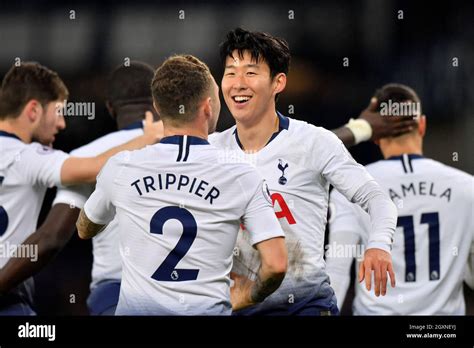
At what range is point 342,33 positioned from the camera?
5.62 meters

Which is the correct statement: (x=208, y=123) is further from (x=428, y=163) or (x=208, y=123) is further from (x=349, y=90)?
(x=428, y=163)

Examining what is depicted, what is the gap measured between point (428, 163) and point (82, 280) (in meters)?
2.02

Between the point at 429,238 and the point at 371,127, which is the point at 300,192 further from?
the point at 429,238

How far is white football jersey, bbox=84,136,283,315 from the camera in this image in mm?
4660

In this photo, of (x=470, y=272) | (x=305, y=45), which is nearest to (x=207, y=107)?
(x=305, y=45)

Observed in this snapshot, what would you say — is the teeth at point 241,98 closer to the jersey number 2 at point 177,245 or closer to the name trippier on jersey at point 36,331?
the jersey number 2 at point 177,245

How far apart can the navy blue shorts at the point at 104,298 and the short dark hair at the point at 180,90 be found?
1324 mm

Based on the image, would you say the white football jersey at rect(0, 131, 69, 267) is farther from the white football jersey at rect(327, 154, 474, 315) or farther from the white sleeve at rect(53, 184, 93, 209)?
the white football jersey at rect(327, 154, 474, 315)

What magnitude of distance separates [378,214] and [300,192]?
0.43 metres

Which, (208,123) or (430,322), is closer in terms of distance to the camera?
(208,123)

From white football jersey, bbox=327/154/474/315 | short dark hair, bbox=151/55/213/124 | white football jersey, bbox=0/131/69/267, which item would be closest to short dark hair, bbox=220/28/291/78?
short dark hair, bbox=151/55/213/124

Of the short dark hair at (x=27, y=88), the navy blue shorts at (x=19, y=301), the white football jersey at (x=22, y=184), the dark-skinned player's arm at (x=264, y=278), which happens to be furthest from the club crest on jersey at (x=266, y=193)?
the navy blue shorts at (x=19, y=301)

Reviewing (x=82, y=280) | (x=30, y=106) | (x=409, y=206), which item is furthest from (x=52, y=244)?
(x=409, y=206)

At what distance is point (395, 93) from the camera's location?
5.64 meters
